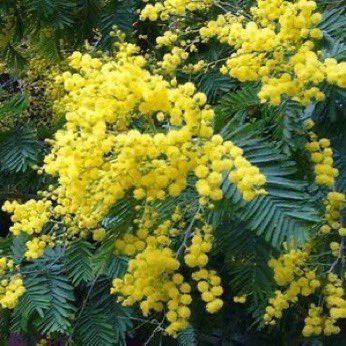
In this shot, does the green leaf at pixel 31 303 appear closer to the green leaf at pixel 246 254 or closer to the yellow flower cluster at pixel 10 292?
the yellow flower cluster at pixel 10 292

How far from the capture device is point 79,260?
2400mm

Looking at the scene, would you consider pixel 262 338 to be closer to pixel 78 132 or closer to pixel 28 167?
pixel 28 167

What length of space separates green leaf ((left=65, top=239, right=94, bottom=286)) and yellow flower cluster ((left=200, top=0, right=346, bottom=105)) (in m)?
0.99

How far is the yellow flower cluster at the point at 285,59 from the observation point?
1554 millimetres

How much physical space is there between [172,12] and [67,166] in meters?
0.67

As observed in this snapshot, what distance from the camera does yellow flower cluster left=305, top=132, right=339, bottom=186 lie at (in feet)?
→ 5.15

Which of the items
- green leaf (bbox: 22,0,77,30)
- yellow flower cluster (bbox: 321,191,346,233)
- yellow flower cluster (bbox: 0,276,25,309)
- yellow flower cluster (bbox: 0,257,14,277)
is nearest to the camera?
yellow flower cluster (bbox: 321,191,346,233)

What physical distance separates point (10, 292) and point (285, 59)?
1035mm

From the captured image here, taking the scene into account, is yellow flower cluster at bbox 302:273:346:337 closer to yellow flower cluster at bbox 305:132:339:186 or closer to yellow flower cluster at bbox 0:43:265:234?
yellow flower cluster at bbox 305:132:339:186

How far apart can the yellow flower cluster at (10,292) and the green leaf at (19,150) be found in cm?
74

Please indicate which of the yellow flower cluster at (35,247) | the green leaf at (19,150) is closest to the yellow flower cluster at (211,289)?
the yellow flower cluster at (35,247)

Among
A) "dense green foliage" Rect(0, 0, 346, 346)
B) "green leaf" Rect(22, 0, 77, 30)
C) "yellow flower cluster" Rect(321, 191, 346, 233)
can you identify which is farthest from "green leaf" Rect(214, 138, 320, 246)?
"green leaf" Rect(22, 0, 77, 30)

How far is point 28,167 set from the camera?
2941 mm

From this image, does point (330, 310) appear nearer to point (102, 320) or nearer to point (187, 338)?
point (187, 338)
